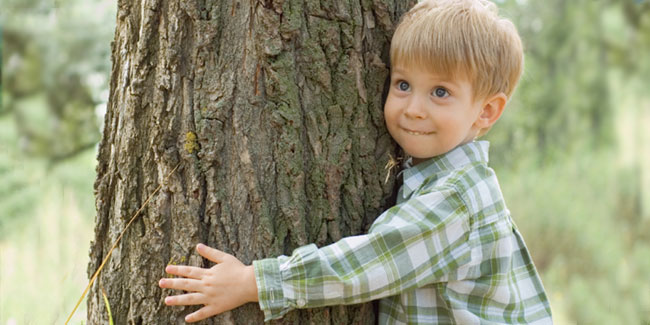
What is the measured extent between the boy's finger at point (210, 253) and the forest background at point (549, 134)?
336 cm

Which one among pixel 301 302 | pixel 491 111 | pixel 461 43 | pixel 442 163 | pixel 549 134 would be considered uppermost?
pixel 549 134

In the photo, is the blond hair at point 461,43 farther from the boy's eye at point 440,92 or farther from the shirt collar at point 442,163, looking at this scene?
the shirt collar at point 442,163

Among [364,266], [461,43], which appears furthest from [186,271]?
[461,43]

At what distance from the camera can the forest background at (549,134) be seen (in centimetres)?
549

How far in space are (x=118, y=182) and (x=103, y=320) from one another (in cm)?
40

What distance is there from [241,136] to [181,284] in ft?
1.34

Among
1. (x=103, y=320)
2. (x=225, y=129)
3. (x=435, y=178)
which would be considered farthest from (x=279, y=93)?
(x=103, y=320)

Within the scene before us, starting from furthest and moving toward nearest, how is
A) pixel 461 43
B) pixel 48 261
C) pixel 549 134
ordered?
pixel 549 134, pixel 48 261, pixel 461 43

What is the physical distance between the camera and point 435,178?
5.32ft

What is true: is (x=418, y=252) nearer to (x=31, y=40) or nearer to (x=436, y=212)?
(x=436, y=212)

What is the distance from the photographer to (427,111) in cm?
163

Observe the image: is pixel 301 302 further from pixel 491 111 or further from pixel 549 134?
pixel 549 134

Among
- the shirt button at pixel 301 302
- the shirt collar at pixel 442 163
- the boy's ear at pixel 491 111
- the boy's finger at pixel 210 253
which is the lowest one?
the shirt button at pixel 301 302

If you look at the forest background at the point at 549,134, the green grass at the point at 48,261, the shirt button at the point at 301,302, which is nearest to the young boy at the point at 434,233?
the shirt button at the point at 301,302
